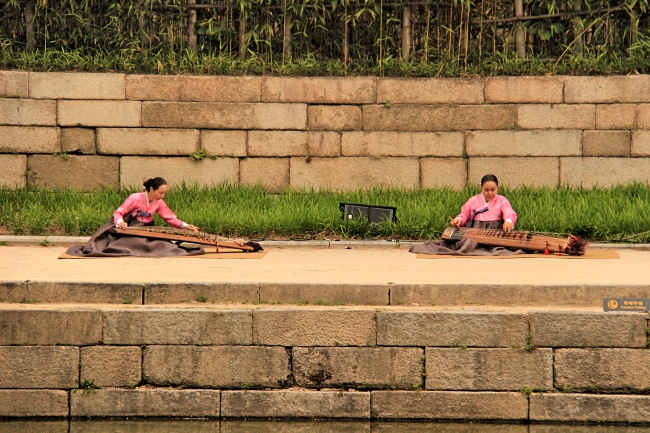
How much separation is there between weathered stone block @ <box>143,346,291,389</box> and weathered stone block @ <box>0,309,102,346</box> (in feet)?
1.39

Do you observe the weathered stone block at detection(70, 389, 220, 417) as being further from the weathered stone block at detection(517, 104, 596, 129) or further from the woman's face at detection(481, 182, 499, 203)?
the weathered stone block at detection(517, 104, 596, 129)

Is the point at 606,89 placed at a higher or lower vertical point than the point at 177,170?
higher

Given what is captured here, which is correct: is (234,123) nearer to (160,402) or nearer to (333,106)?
(333,106)

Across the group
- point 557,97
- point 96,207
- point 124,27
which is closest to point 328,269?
point 96,207

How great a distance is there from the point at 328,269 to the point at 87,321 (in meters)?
2.20

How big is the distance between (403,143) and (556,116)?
1.81 metres

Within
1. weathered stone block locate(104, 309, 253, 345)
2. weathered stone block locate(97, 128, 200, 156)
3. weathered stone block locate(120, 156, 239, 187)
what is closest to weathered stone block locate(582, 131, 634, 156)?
weathered stone block locate(120, 156, 239, 187)

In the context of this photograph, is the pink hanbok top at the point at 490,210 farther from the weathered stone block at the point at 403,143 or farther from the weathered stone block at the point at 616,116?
the weathered stone block at the point at 616,116

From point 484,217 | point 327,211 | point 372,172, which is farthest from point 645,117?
point 327,211

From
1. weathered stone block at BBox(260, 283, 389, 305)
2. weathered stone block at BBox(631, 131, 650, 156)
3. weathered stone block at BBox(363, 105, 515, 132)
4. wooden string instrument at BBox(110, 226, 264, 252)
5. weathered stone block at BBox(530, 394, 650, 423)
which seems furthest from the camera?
weathered stone block at BBox(363, 105, 515, 132)

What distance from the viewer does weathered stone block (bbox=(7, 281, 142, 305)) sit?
7.55 m

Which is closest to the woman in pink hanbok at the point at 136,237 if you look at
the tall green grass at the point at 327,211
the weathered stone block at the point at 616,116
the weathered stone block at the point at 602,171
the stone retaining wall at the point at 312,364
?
the tall green grass at the point at 327,211

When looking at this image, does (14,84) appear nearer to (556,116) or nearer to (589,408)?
(556,116)

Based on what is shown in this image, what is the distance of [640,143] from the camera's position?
12008mm
